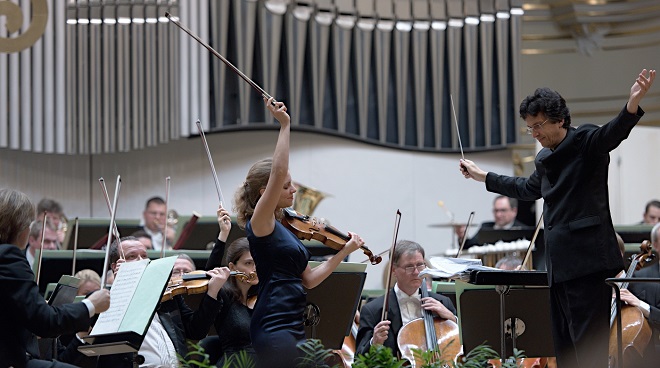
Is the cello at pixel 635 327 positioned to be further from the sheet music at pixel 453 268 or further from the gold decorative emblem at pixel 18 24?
the gold decorative emblem at pixel 18 24

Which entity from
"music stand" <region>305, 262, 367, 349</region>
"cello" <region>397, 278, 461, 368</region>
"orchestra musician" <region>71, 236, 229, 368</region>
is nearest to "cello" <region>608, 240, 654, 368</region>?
"cello" <region>397, 278, 461, 368</region>

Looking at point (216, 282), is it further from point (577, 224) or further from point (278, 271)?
point (577, 224)

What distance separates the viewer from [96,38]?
27.1 ft

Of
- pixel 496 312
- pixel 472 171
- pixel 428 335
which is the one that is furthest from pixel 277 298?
pixel 428 335

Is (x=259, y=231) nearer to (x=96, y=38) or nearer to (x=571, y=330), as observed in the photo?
(x=571, y=330)

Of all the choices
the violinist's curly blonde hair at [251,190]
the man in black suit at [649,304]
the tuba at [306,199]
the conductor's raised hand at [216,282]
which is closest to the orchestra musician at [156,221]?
the tuba at [306,199]

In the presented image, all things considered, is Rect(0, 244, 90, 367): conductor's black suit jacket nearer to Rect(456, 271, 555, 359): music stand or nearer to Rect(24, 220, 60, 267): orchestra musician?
Rect(456, 271, 555, 359): music stand

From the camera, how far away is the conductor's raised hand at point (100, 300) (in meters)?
3.29

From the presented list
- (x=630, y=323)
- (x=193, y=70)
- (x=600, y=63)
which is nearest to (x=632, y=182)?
(x=600, y=63)

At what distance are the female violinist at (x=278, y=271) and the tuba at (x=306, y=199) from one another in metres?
4.56

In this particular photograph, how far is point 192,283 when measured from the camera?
14.2 ft

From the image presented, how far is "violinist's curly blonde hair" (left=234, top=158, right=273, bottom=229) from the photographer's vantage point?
3605 mm

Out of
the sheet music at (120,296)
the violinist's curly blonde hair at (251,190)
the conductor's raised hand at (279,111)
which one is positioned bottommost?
the sheet music at (120,296)

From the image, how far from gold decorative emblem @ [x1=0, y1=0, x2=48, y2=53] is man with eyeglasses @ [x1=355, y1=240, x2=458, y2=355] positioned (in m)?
2.42
